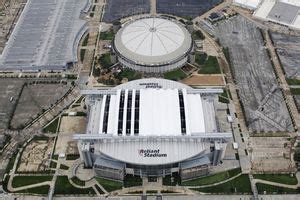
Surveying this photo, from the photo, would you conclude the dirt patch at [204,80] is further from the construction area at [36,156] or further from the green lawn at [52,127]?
the construction area at [36,156]

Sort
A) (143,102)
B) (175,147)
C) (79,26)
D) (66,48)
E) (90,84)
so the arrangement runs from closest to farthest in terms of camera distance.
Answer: (175,147), (143,102), (90,84), (66,48), (79,26)

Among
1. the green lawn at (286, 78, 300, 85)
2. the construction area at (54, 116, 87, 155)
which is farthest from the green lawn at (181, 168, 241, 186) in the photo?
the green lawn at (286, 78, 300, 85)

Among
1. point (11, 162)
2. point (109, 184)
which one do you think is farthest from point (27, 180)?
point (109, 184)

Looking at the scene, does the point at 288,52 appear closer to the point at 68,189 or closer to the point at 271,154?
the point at 271,154

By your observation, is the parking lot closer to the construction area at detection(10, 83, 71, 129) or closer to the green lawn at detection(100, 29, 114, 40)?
the construction area at detection(10, 83, 71, 129)

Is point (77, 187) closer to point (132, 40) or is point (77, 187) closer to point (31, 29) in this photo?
point (132, 40)

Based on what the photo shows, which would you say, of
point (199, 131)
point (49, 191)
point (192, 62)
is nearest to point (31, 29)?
point (192, 62)
